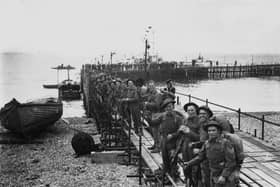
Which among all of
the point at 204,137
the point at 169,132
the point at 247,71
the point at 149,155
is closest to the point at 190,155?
the point at 204,137

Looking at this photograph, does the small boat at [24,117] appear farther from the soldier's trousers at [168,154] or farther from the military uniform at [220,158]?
the military uniform at [220,158]

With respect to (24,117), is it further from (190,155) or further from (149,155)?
(190,155)

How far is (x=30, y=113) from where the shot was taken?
63.1 ft

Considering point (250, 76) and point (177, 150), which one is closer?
point (177, 150)

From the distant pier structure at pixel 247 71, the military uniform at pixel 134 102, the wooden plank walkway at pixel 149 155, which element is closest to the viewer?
the wooden plank walkway at pixel 149 155

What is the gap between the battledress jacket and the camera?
17.9 ft

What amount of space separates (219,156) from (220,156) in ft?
0.05

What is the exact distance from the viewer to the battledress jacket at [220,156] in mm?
5441

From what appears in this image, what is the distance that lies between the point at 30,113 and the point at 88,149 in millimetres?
5261

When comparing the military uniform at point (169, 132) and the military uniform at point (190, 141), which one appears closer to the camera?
the military uniform at point (190, 141)

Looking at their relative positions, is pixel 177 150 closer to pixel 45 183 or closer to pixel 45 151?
pixel 45 183

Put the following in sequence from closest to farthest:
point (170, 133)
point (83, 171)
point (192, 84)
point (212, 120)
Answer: point (212, 120)
point (170, 133)
point (83, 171)
point (192, 84)

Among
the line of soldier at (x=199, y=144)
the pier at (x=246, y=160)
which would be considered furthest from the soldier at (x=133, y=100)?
the line of soldier at (x=199, y=144)

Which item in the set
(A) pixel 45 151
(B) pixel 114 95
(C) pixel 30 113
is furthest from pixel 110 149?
(C) pixel 30 113
